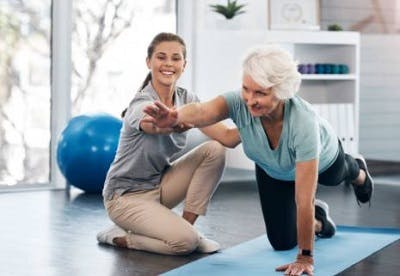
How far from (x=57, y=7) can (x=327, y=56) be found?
2380 mm

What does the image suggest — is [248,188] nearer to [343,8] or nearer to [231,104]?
[343,8]

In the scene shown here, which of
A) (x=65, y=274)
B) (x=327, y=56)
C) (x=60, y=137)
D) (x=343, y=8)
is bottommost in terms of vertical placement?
(x=65, y=274)

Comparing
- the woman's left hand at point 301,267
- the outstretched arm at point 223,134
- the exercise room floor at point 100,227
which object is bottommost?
the exercise room floor at point 100,227

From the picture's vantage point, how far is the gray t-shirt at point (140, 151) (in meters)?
3.53

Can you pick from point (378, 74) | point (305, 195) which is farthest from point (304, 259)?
point (378, 74)

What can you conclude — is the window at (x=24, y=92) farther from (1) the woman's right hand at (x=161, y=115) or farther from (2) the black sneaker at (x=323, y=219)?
(1) the woman's right hand at (x=161, y=115)

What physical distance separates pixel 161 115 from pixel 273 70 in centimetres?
47

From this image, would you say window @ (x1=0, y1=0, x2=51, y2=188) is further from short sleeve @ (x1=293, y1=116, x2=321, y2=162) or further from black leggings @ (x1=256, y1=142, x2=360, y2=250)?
short sleeve @ (x1=293, y1=116, x2=321, y2=162)

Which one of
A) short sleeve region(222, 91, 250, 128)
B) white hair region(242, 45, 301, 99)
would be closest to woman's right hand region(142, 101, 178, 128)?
short sleeve region(222, 91, 250, 128)

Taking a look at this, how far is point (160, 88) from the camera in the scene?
11.7 ft

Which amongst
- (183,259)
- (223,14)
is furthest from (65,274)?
(223,14)

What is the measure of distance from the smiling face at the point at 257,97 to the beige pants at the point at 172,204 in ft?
2.39

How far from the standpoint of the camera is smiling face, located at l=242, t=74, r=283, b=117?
117 inches

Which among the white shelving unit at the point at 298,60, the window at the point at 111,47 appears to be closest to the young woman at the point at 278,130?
the white shelving unit at the point at 298,60
